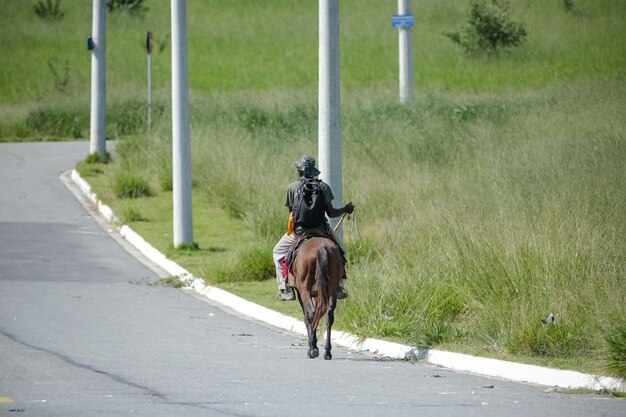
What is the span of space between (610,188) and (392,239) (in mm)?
3356

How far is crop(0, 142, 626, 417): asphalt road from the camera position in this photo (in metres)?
9.63

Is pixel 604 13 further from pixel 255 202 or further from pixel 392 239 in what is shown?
pixel 392 239

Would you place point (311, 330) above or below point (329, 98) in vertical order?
below

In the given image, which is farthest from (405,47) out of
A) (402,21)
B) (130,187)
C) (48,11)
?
(48,11)

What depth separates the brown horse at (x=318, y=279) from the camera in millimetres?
12703

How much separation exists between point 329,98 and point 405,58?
64.7 ft

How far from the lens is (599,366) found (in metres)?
11.2

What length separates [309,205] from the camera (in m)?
13.1

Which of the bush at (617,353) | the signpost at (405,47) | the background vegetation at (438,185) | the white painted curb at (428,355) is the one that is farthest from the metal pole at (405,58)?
the bush at (617,353)

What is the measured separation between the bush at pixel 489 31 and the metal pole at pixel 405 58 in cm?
2724

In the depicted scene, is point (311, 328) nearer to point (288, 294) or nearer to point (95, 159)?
point (288, 294)

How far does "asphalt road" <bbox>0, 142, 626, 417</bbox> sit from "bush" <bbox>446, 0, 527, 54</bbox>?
44666mm

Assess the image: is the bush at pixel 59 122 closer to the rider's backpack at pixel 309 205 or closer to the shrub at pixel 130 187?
the shrub at pixel 130 187

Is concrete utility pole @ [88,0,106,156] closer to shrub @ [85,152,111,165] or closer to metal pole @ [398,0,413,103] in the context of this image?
shrub @ [85,152,111,165]
